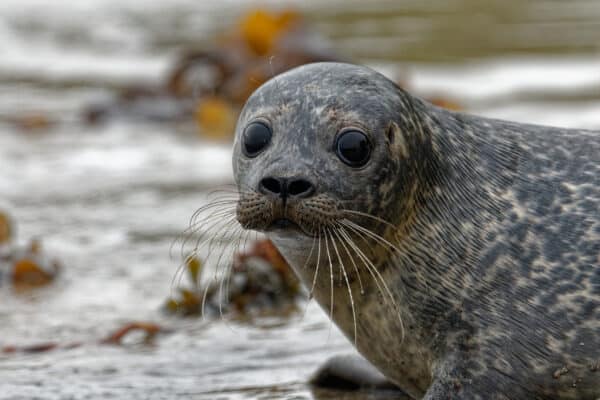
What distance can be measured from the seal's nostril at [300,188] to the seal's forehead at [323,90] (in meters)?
0.34

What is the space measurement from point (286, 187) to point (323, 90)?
1.56 ft

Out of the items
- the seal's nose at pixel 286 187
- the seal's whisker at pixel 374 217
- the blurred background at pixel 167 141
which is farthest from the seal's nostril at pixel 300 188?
the blurred background at pixel 167 141

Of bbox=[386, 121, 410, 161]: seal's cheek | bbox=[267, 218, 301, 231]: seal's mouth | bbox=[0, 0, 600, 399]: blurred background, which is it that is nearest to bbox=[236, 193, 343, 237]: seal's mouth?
bbox=[267, 218, 301, 231]: seal's mouth

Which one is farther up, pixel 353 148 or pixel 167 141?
pixel 353 148

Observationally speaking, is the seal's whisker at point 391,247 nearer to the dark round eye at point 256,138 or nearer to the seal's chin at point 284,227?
the seal's chin at point 284,227

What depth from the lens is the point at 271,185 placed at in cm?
387

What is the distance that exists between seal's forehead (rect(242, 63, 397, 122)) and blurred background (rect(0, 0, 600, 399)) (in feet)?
1.54

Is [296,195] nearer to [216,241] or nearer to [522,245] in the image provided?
[522,245]

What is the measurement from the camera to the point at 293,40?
10.8 m

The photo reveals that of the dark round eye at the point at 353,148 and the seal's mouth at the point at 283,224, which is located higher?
the dark round eye at the point at 353,148

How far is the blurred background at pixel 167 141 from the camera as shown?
539 cm

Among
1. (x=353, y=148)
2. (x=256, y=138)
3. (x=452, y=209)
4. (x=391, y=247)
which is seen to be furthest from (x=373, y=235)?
(x=256, y=138)

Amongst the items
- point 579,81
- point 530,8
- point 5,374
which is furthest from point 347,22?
point 5,374

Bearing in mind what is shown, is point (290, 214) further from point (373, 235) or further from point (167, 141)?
point (167, 141)
